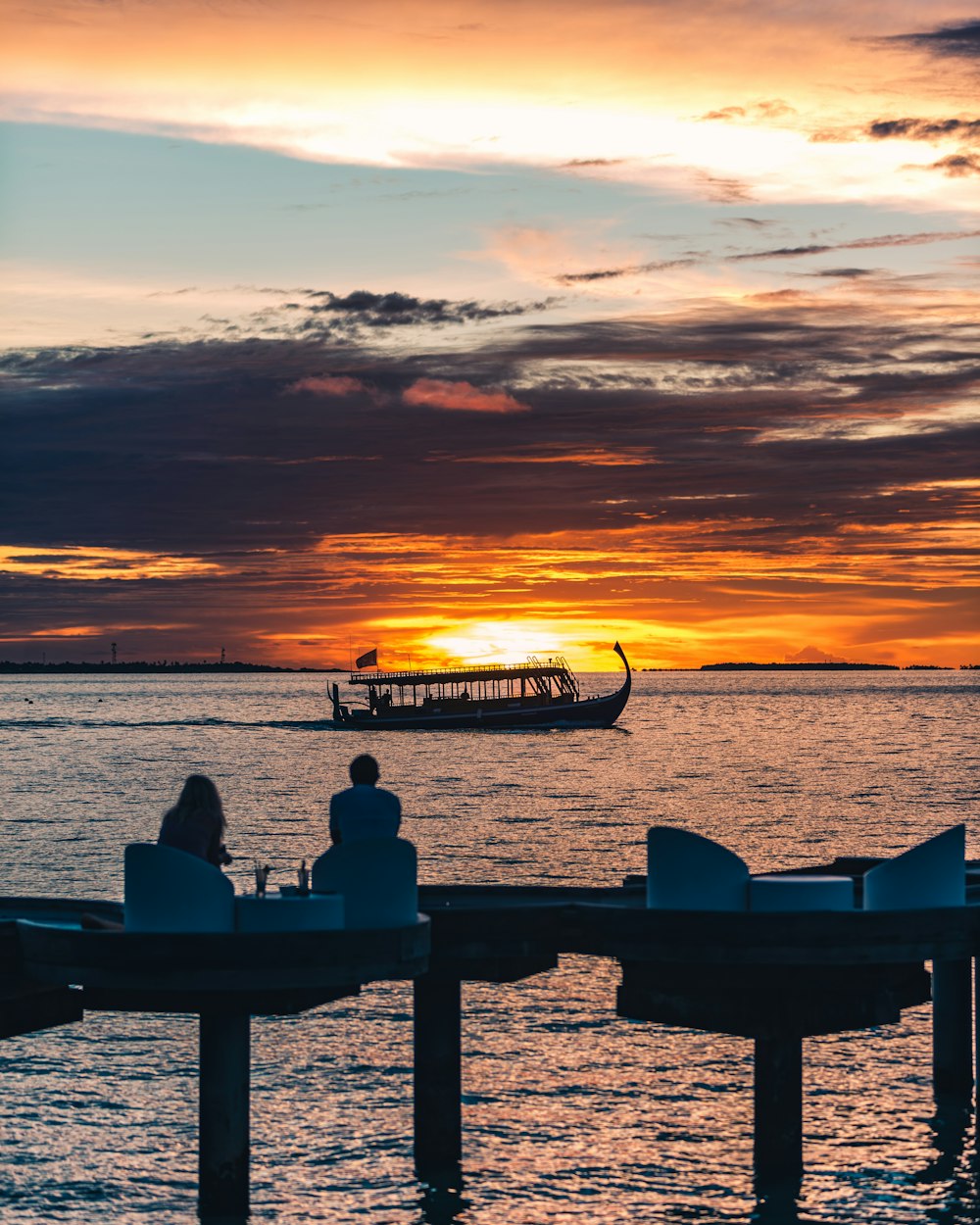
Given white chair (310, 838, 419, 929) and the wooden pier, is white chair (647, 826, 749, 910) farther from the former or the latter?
white chair (310, 838, 419, 929)

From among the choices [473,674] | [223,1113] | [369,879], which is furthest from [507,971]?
[473,674]

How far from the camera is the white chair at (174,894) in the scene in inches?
496

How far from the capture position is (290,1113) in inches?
773

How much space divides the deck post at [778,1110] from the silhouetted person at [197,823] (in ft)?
17.7

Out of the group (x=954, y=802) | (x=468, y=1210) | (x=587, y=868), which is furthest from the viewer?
(x=954, y=802)

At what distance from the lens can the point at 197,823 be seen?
1284 cm

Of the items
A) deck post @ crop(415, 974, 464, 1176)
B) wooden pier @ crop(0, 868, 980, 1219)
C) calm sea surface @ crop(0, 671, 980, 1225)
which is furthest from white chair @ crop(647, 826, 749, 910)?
calm sea surface @ crop(0, 671, 980, 1225)

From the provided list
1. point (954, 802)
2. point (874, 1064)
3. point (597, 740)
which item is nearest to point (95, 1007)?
point (874, 1064)

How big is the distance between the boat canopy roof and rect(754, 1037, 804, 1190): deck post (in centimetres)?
10331

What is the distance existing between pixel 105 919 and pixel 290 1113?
232 inches

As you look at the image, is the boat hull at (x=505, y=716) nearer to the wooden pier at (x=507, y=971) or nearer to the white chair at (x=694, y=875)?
the wooden pier at (x=507, y=971)

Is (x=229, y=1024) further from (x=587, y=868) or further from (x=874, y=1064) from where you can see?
(x=587, y=868)

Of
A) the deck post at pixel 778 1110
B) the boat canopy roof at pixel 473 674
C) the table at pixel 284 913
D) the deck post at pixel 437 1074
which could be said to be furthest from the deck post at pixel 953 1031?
the boat canopy roof at pixel 473 674

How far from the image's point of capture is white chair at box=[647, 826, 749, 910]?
1388 cm
